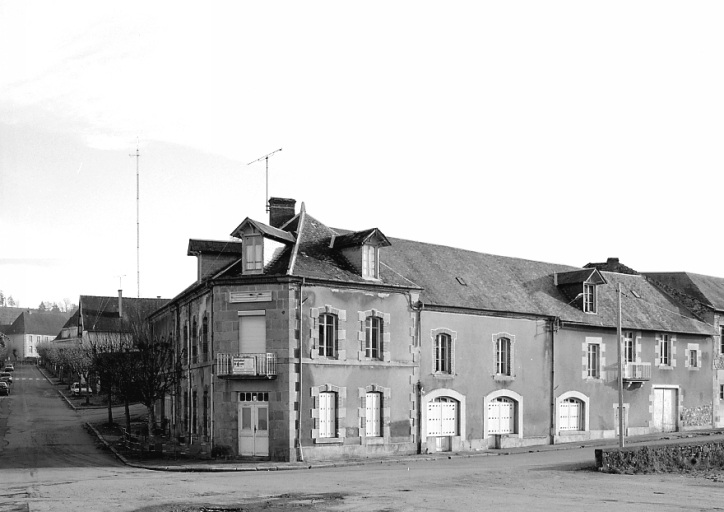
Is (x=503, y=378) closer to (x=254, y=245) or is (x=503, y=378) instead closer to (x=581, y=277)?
(x=581, y=277)

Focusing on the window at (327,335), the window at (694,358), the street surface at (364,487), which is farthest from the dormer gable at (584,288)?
the window at (327,335)

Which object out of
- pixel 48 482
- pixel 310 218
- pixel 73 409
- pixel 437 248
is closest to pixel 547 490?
pixel 48 482

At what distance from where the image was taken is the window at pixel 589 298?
140 feet

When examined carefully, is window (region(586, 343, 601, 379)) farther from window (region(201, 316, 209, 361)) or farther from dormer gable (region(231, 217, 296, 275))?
window (region(201, 316, 209, 361))

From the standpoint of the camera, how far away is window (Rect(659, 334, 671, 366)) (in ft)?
148

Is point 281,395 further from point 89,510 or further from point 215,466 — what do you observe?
point 89,510

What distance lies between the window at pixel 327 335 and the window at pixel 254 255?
3.14 meters

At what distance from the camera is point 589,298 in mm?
43031

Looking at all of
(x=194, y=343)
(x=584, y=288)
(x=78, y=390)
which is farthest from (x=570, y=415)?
(x=78, y=390)

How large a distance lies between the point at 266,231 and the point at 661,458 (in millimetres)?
16194

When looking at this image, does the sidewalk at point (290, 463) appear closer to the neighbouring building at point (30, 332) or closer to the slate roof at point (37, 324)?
the neighbouring building at point (30, 332)

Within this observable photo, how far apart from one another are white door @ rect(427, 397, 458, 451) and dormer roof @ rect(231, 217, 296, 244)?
29.8 ft

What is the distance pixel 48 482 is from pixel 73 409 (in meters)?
38.7

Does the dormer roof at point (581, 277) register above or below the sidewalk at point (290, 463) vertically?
above
